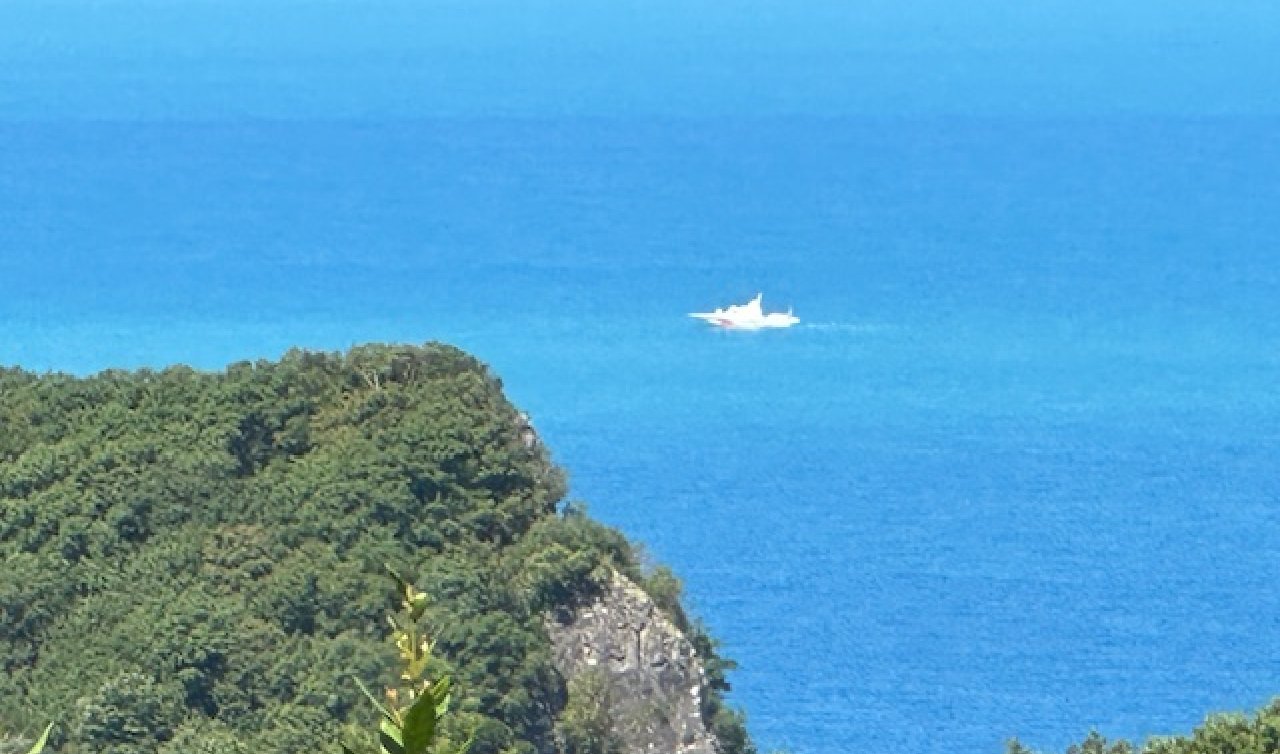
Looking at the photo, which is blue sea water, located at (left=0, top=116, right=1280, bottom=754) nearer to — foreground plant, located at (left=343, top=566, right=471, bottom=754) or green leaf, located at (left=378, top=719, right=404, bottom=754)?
foreground plant, located at (left=343, top=566, right=471, bottom=754)

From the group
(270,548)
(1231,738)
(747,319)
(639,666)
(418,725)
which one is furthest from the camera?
(747,319)

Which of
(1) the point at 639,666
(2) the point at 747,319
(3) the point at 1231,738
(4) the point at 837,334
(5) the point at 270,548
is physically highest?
(2) the point at 747,319

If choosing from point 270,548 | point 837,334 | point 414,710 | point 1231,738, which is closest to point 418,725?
point 414,710

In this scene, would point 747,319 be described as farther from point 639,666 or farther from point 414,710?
point 414,710

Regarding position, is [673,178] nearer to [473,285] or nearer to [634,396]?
[473,285]

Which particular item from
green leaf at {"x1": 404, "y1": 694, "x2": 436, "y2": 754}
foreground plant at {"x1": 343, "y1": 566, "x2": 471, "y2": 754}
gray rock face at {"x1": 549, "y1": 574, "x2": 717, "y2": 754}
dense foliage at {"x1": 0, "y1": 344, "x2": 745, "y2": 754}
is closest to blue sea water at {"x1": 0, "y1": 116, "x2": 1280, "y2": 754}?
dense foliage at {"x1": 0, "y1": 344, "x2": 745, "y2": 754}

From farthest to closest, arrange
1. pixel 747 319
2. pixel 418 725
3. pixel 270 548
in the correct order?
pixel 747 319 < pixel 270 548 < pixel 418 725

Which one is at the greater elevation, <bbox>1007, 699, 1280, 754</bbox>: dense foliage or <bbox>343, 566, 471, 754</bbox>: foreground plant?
<bbox>1007, 699, 1280, 754</bbox>: dense foliage
